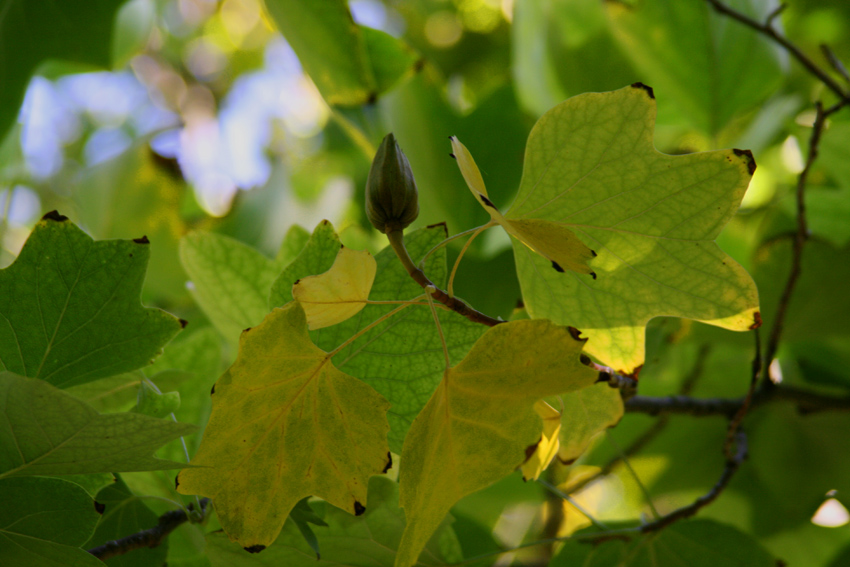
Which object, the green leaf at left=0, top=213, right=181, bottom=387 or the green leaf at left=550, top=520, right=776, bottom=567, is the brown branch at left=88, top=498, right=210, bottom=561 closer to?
the green leaf at left=0, top=213, right=181, bottom=387

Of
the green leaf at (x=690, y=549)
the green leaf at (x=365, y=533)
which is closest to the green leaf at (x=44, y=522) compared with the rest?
the green leaf at (x=365, y=533)

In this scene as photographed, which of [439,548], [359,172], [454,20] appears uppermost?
[454,20]

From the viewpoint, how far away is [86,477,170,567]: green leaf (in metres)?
0.38

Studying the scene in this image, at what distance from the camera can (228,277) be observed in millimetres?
417

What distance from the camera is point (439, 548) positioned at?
1.41 feet

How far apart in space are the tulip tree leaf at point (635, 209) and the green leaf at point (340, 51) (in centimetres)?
35

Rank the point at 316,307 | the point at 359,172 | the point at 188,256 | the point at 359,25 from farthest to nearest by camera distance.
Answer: the point at 359,172
the point at 359,25
the point at 188,256
the point at 316,307

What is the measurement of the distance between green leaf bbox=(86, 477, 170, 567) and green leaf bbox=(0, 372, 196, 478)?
102 millimetres

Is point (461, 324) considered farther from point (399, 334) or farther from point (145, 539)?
point (145, 539)

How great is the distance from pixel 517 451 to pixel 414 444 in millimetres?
48

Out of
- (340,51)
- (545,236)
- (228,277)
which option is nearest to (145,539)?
(228,277)

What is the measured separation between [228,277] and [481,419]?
214mm

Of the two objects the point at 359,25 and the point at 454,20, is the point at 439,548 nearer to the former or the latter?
the point at 359,25

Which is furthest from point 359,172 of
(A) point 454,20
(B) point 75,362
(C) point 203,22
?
(C) point 203,22
